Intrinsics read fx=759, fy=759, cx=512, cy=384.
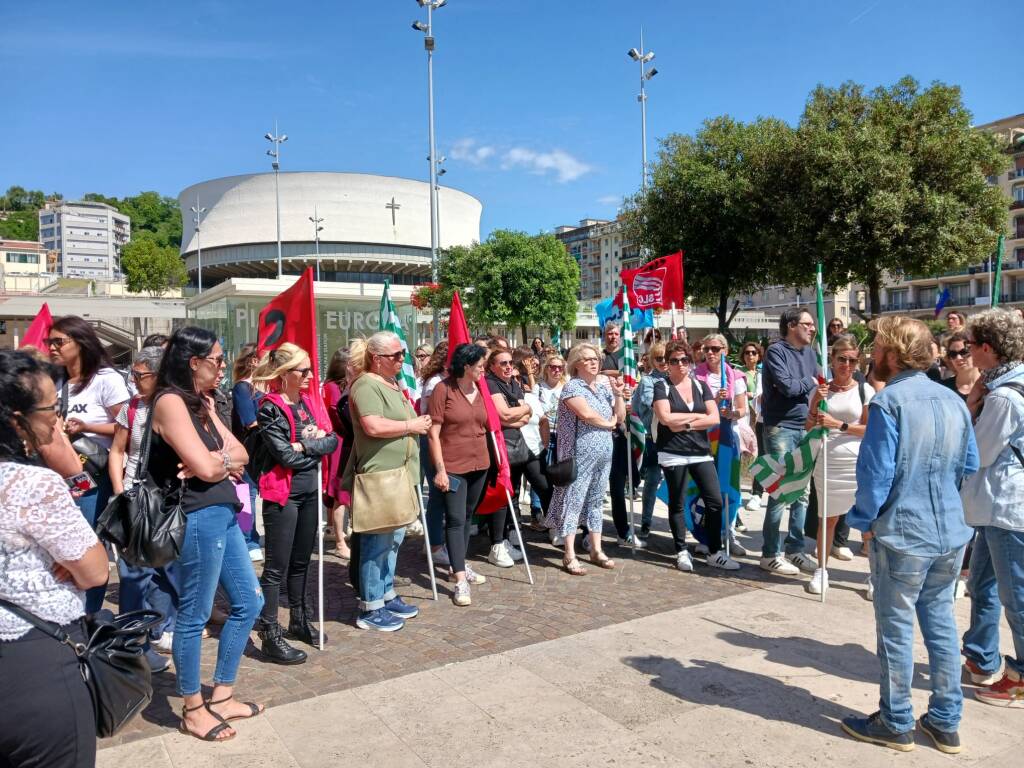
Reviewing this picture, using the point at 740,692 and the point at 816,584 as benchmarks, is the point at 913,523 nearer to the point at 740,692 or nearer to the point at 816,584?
the point at 740,692

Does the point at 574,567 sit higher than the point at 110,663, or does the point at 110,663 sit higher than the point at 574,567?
the point at 110,663

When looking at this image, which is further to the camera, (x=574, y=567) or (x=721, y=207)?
(x=721, y=207)

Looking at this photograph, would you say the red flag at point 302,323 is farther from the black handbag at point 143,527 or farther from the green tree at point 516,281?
the green tree at point 516,281

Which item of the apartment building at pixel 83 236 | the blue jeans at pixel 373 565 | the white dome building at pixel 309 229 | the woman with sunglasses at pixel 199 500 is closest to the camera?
the woman with sunglasses at pixel 199 500

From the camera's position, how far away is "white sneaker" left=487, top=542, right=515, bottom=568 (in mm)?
6633

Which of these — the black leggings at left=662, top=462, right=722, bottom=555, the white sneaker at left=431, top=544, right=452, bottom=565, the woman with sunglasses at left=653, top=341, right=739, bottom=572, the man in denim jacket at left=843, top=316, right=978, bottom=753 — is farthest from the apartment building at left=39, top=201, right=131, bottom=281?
the man in denim jacket at left=843, top=316, right=978, bottom=753

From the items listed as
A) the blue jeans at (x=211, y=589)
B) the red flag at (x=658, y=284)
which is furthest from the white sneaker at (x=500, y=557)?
the red flag at (x=658, y=284)

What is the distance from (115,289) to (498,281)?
207 feet

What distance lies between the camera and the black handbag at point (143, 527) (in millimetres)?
3184

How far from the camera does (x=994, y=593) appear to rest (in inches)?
160

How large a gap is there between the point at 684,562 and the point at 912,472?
3.24 meters

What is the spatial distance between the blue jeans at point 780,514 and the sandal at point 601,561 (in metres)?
1.33

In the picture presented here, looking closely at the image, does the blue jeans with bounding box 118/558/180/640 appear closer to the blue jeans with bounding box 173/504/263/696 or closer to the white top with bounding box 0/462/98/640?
the blue jeans with bounding box 173/504/263/696

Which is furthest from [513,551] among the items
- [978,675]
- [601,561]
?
[978,675]
